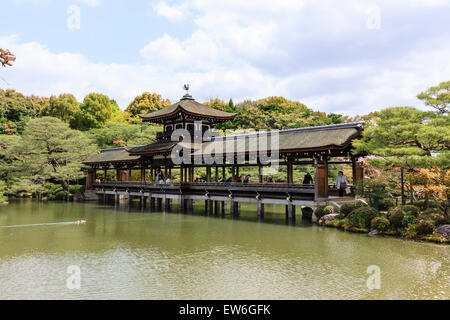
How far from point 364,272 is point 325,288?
2.11m

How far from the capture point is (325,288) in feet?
32.5

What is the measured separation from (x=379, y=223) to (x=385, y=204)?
4626mm

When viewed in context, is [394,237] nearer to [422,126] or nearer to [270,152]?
[422,126]

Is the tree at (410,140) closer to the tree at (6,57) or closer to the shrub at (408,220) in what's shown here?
the shrub at (408,220)

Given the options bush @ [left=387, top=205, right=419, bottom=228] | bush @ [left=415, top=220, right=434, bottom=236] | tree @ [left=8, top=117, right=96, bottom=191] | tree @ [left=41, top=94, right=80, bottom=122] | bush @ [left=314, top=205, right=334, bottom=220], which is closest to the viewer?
bush @ [left=415, top=220, right=434, bottom=236]

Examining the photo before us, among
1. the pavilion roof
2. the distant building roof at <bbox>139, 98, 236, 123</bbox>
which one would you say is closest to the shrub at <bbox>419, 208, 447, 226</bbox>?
the pavilion roof

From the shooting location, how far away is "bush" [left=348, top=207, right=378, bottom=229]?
58.4 feet

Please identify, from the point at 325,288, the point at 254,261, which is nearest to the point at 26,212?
the point at 254,261

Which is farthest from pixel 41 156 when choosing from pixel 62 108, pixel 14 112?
pixel 62 108

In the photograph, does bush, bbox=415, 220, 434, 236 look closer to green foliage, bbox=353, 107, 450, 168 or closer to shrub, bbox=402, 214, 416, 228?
shrub, bbox=402, 214, 416, 228

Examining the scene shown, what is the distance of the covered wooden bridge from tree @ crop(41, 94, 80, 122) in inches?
934

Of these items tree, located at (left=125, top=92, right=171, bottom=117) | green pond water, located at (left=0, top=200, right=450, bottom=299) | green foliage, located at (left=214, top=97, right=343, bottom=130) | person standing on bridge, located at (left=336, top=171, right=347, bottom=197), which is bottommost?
green pond water, located at (left=0, top=200, right=450, bottom=299)

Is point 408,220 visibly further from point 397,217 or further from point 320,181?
point 320,181

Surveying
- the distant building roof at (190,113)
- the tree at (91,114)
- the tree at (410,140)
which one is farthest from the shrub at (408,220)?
the tree at (91,114)
